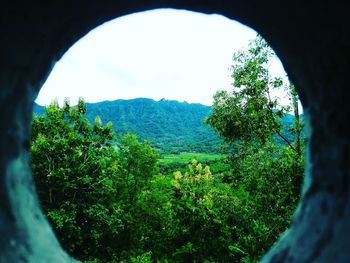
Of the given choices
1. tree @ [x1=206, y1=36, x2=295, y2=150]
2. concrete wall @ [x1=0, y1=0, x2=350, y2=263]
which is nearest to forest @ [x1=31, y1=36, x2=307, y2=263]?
tree @ [x1=206, y1=36, x2=295, y2=150]

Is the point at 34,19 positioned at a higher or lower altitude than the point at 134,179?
higher

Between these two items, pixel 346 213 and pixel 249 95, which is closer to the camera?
pixel 346 213

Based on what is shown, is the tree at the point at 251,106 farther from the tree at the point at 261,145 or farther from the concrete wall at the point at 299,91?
the concrete wall at the point at 299,91

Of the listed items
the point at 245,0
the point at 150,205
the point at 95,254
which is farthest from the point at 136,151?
the point at 245,0

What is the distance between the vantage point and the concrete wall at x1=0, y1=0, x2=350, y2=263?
76.9 inches

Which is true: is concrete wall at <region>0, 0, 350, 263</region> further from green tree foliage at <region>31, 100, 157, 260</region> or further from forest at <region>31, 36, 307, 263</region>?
green tree foliage at <region>31, 100, 157, 260</region>

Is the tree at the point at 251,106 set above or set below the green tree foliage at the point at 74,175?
above

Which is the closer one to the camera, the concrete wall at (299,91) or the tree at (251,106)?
the concrete wall at (299,91)

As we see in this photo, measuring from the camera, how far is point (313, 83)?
2354 millimetres

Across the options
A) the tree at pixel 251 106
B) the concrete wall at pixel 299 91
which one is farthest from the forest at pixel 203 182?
the concrete wall at pixel 299 91

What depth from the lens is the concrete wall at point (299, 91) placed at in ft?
6.41

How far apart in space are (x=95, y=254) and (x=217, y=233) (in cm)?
906

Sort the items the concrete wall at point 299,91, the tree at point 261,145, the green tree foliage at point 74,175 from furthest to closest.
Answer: the green tree foliage at point 74,175
the tree at point 261,145
the concrete wall at point 299,91

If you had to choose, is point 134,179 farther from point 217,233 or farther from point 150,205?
point 217,233
